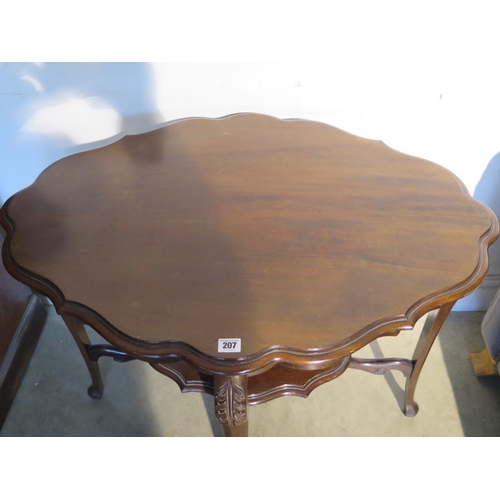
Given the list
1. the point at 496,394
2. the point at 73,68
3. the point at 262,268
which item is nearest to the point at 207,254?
the point at 262,268

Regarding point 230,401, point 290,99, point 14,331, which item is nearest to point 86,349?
point 14,331

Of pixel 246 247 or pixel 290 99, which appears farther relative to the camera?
pixel 290 99

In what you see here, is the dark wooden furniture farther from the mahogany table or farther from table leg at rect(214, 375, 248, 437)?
table leg at rect(214, 375, 248, 437)

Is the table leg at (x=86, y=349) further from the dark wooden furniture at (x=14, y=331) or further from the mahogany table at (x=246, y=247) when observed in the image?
the dark wooden furniture at (x=14, y=331)

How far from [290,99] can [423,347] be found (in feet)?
1.84

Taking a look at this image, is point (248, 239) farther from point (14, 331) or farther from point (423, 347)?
point (14, 331)

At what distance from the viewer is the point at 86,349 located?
99cm

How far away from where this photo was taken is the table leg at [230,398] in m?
0.66

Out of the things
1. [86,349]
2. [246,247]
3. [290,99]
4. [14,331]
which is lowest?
[14,331]

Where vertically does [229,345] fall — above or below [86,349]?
above

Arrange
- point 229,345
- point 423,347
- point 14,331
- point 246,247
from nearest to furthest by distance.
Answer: point 229,345, point 246,247, point 423,347, point 14,331

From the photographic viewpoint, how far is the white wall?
3.01 feet

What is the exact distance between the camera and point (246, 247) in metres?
0.73

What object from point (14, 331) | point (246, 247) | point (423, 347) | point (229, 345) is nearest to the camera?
point (229, 345)
